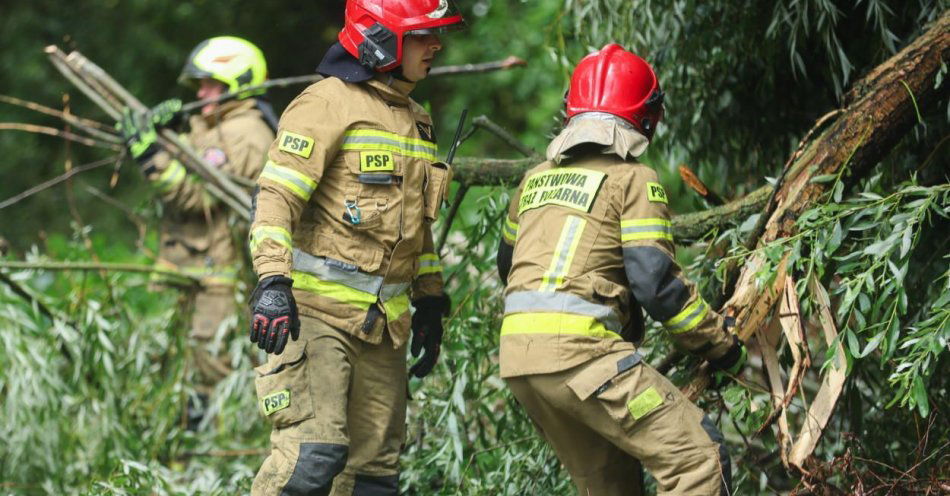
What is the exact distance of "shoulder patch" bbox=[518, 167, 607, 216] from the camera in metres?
3.80

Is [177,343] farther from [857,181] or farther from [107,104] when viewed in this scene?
[857,181]

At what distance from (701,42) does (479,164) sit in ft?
3.77

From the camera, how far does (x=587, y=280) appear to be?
3.75m

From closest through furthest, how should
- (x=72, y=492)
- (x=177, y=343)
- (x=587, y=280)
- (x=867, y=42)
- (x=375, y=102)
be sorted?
(x=587, y=280) → (x=375, y=102) → (x=867, y=42) → (x=72, y=492) → (x=177, y=343)

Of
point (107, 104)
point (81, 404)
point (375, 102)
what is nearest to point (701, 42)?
point (375, 102)

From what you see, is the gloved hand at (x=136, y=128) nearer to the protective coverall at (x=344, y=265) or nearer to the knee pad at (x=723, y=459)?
the protective coverall at (x=344, y=265)

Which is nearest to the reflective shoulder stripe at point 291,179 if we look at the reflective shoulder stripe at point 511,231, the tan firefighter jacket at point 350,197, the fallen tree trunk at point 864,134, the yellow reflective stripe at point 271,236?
the tan firefighter jacket at point 350,197

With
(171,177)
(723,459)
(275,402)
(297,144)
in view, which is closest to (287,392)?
(275,402)

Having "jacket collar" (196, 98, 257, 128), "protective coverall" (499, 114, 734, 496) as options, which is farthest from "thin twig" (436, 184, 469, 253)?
"jacket collar" (196, 98, 257, 128)

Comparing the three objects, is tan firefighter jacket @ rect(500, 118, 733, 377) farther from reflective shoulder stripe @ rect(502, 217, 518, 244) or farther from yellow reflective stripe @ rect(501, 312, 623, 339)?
reflective shoulder stripe @ rect(502, 217, 518, 244)

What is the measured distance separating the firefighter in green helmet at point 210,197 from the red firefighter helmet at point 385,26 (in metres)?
2.52

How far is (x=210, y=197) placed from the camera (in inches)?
262

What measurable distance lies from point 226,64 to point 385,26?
301cm

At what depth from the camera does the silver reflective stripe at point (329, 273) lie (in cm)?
400
